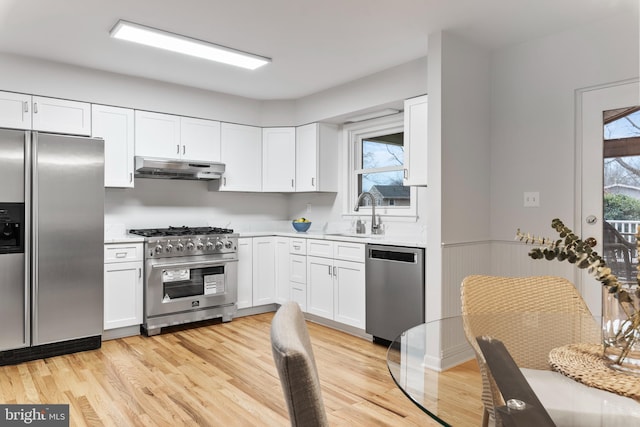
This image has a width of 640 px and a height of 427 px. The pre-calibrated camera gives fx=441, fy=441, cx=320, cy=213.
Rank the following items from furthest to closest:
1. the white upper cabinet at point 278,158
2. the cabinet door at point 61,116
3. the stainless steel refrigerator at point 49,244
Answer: the white upper cabinet at point 278,158, the cabinet door at point 61,116, the stainless steel refrigerator at point 49,244

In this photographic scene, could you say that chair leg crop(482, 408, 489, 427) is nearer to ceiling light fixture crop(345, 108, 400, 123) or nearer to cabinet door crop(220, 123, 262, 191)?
ceiling light fixture crop(345, 108, 400, 123)

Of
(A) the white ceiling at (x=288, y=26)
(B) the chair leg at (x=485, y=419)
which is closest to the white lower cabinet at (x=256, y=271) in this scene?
(A) the white ceiling at (x=288, y=26)

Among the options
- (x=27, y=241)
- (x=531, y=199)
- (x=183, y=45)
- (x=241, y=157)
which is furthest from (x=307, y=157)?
(x=27, y=241)

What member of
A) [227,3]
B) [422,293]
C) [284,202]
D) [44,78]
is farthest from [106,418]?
[284,202]

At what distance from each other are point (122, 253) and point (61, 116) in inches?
51.2

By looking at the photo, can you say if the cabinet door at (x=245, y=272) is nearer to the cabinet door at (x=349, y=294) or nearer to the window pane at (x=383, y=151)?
the cabinet door at (x=349, y=294)

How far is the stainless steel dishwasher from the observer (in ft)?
11.2

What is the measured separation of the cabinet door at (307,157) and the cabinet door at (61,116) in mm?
2168

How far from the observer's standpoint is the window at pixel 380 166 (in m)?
4.50

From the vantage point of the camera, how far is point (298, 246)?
4.66 metres

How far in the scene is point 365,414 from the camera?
248 centimetres

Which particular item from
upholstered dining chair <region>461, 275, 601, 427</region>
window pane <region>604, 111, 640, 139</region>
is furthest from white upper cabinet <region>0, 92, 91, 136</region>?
window pane <region>604, 111, 640, 139</region>

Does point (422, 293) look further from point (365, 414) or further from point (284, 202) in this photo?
point (284, 202)

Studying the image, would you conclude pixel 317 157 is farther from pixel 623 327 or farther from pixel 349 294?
pixel 623 327
